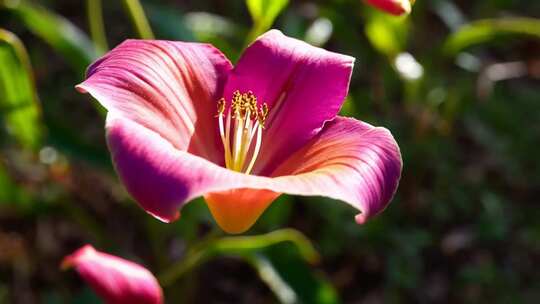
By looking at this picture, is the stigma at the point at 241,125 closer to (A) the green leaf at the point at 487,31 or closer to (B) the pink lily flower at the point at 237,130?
(B) the pink lily flower at the point at 237,130

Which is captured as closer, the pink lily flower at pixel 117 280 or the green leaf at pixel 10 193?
the pink lily flower at pixel 117 280

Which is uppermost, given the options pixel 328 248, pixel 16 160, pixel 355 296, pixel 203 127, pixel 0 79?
pixel 203 127

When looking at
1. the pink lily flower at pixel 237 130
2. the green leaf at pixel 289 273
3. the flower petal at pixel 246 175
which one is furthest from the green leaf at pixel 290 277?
the flower petal at pixel 246 175

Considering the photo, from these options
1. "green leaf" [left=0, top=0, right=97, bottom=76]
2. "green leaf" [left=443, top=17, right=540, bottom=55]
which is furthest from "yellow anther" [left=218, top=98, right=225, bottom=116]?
"green leaf" [left=443, top=17, right=540, bottom=55]

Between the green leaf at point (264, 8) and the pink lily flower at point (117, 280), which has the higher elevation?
the green leaf at point (264, 8)

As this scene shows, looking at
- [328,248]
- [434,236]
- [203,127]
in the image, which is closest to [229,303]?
[328,248]

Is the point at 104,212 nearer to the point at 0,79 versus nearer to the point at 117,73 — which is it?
the point at 0,79

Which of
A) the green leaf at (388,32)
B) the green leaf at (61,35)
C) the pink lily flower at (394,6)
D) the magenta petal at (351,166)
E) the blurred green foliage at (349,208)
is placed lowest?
the blurred green foliage at (349,208)
